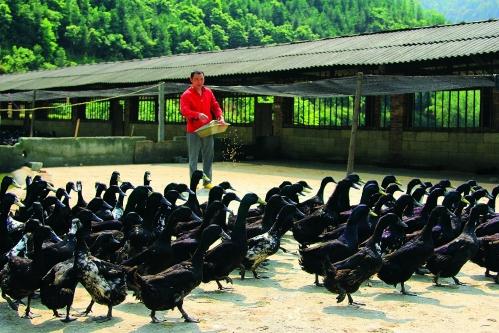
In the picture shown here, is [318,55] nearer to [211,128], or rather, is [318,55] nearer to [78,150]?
[78,150]

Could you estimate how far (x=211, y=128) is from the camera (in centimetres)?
1178

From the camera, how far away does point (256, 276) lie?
7.34 meters

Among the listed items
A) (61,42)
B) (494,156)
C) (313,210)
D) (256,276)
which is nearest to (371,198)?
(313,210)

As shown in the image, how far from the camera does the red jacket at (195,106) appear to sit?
38.9ft

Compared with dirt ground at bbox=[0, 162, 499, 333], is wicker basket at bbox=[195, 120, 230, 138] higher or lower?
higher

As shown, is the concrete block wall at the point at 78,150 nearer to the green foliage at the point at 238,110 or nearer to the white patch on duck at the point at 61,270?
the green foliage at the point at 238,110

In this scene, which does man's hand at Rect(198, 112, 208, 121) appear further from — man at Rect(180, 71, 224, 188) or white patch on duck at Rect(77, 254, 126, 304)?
white patch on duck at Rect(77, 254, 126, 304)

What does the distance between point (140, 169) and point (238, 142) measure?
6093mm

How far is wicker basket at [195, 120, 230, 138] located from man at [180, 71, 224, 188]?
0.09m

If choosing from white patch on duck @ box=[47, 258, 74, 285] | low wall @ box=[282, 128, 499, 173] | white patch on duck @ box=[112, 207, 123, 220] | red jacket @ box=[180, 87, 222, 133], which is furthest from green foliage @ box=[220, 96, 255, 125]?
white patch on duck @ box=[47, 258, 74, 285]

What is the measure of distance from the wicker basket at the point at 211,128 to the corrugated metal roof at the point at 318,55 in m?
7.50

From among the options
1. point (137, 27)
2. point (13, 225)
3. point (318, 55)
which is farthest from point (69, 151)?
point (137, 27)

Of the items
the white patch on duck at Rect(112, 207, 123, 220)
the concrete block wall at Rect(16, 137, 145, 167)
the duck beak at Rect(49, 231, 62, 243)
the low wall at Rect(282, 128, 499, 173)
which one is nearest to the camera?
the duck beak at Rect(49, 231, 62, 243)

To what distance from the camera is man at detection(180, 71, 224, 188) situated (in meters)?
11.8
